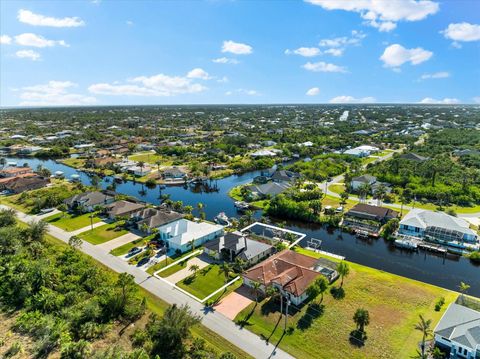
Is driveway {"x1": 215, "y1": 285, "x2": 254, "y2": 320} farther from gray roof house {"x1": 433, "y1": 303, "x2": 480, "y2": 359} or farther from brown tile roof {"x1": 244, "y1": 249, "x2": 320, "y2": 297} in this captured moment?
gray roof house {"x1": 433, "y1": 303, "x2": 480, "y2": 359}

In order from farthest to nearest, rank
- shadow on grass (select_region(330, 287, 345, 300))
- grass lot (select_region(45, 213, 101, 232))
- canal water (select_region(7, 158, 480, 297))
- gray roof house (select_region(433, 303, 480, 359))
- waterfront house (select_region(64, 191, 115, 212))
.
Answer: waterfront house (select_region(64, 191, 115, 212)) → grass lot (select_region(45, 213, 101, 232)) → canal water (select_region(7, 158, 480, 297)) → shadow on grass (select_region(330, 287, 345, 300)) → gray roof house (select_region(433, 303, 480, 359))

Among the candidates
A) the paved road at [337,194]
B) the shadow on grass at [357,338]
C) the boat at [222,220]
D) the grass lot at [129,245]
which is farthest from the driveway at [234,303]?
the paved road at [337,194]

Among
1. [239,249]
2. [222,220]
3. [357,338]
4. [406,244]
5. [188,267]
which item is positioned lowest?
[222,220]

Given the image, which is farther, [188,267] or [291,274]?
[188,267]

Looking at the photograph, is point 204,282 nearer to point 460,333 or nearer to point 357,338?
point 357,338

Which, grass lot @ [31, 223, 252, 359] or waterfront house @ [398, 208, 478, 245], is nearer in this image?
grass lot @ [31, 223, 252, 359]

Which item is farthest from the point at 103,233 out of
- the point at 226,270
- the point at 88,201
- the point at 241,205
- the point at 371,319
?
the point at 371,319

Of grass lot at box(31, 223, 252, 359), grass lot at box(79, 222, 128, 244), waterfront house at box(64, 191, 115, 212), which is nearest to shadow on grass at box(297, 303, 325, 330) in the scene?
grass lot at box(31, 223, 252, 359)
